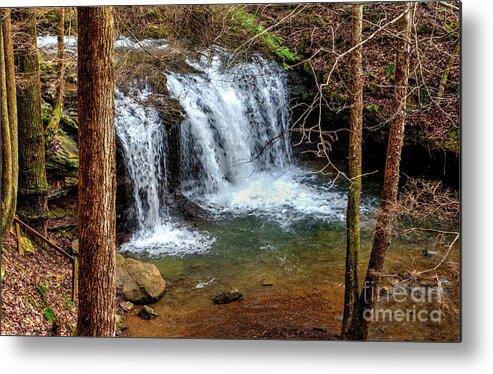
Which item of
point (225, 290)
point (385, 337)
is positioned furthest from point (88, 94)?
point (385, 337)

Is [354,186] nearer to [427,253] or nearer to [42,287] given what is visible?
[427,253]

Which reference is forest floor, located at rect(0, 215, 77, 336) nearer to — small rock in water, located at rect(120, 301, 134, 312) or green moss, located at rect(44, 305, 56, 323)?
green moss, located at rect(44, 305, 56, 323)

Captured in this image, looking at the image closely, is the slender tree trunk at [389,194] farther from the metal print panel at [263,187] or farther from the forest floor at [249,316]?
the forest floor at [249,316]

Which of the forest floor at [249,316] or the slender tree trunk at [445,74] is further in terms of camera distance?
the forest floor at [249,316]

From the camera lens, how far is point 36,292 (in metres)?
3.43

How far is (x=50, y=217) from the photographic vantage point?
351 centimetres

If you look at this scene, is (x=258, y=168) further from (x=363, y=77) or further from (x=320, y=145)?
(x=363, y=77)

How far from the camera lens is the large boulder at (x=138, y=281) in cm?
335

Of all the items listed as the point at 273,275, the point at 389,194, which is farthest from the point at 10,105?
the point at 389,194

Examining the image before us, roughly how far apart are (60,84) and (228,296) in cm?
164

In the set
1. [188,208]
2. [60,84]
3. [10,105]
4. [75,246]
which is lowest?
[75,246]

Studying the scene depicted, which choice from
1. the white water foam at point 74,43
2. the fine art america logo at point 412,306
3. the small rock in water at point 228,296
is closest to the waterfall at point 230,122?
the white water foam at point 74,43

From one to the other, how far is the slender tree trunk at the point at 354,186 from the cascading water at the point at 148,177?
86 cm

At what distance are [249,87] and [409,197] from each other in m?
1.20
